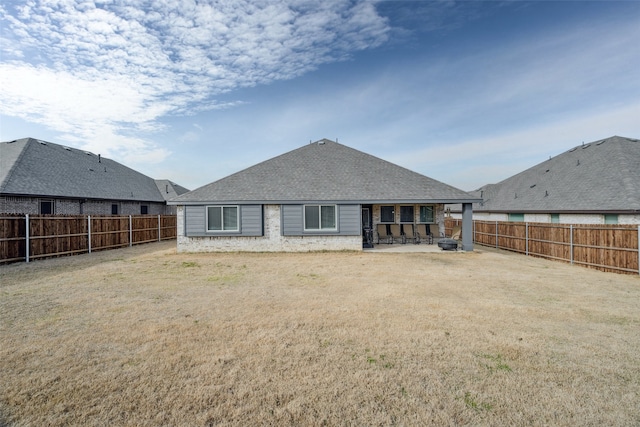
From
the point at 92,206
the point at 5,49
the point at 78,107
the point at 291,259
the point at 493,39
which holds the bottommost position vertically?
the point at 291,259

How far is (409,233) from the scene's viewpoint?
57.8 ft

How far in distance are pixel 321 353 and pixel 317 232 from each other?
10.8m

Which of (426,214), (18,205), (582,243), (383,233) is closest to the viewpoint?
(582,243)

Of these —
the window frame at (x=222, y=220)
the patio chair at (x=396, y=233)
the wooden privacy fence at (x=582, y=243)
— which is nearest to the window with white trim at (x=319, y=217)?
the window frame at (x=222, y=220)

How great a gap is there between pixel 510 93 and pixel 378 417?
20.8 m

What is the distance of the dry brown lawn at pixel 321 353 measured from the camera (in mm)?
2943

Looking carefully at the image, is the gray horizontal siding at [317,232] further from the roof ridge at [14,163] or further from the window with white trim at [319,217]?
the roof ridge at [14,163]

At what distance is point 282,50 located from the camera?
1302 centimetres

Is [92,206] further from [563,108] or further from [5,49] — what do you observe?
[563,108]

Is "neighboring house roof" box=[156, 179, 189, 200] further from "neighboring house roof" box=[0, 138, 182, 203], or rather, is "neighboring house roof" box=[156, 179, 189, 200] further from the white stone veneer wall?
the white stone veneer wall

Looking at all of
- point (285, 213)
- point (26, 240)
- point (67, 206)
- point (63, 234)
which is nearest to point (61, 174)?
point (67, 206)

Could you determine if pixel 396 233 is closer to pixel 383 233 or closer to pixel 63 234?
pixel 383 233

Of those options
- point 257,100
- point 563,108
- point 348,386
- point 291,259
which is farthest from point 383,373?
point 563,108

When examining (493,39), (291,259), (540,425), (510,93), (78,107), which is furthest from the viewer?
(510,93)
